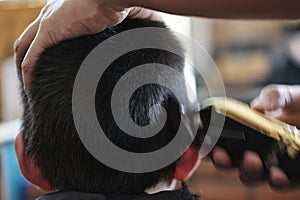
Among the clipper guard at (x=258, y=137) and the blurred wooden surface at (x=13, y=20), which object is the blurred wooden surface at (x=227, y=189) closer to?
the blurred wooden surface at (x=13, y=20)

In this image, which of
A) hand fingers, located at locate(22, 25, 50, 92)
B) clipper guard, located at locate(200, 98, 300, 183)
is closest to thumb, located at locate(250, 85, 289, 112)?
clipper guard, located at locate(200, 98, 300, 183)

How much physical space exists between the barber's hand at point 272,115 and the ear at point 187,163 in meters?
0.07

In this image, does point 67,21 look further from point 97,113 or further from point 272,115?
point 272,115

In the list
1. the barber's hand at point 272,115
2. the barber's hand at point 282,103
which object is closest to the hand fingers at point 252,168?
the barber's hand at point 272,115

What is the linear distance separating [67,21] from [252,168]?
0.94 ft

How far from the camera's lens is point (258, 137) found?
0.68 meters

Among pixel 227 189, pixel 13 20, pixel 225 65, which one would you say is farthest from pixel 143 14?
pixel 225 65

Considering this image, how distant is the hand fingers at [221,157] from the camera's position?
70cm

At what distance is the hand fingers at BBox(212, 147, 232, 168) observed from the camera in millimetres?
700

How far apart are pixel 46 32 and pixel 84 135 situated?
0.14m

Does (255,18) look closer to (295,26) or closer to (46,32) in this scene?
(46,32)

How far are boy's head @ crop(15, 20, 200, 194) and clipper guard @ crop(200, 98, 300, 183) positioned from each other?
0.07 metres

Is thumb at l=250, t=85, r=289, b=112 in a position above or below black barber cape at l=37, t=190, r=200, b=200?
above

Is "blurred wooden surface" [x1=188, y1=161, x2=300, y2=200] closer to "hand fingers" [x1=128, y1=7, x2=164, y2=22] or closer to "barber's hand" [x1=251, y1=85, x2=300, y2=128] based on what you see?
"barber's hand" [x1=251, y1=85, x2=300, y2=128]
